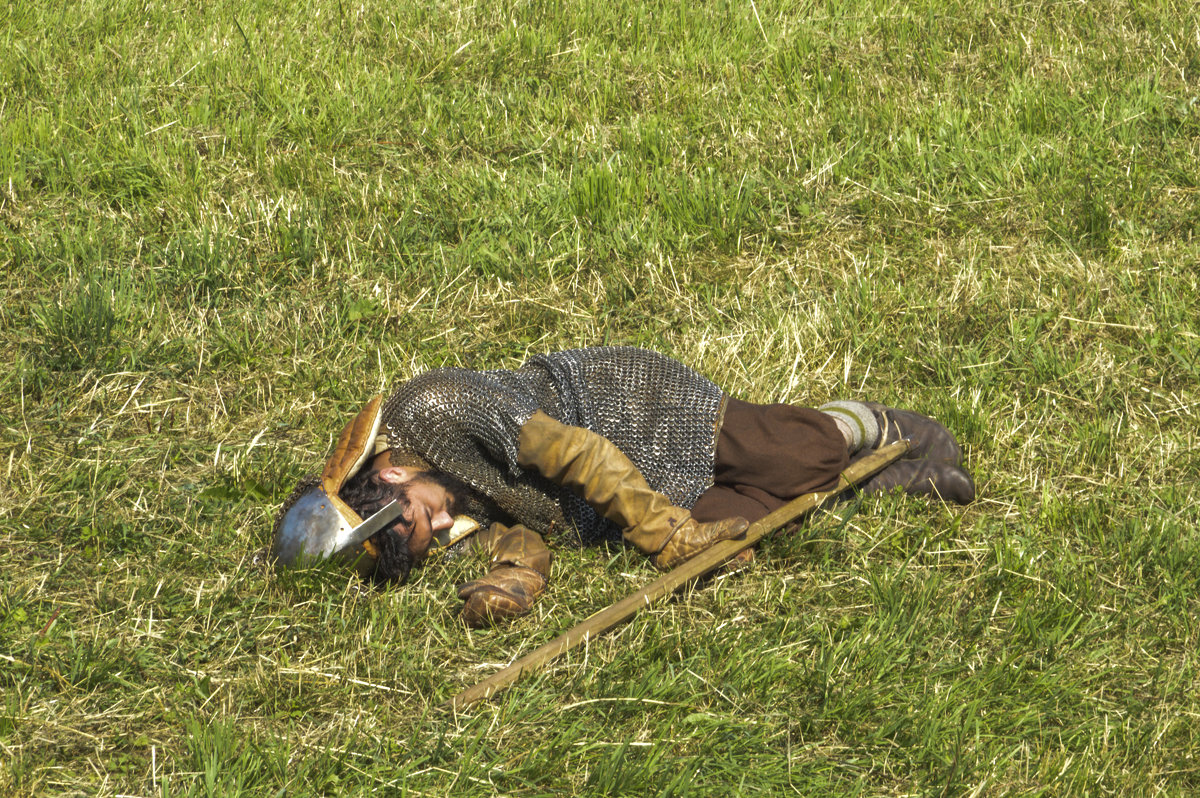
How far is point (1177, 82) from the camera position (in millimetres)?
6102

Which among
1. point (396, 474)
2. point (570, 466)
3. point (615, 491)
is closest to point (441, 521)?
point (396, 474)

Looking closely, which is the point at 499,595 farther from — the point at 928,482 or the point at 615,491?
the point at 928,482

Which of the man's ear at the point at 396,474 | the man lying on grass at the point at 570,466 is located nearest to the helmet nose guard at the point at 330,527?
the man lying on grass at the point at 570,466

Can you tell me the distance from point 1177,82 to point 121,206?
210 inches

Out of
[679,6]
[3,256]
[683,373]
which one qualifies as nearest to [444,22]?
[679,6]

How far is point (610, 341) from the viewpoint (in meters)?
5.02

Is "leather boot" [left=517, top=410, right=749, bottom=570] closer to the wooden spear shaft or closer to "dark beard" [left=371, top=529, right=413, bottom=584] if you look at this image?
the wooden spear shaft

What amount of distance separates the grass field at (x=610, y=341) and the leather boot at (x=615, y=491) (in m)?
0.15

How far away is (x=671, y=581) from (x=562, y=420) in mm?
747

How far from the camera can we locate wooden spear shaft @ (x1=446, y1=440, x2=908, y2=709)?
3.32 m

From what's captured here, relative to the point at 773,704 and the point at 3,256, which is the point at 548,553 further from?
the point at 3,256

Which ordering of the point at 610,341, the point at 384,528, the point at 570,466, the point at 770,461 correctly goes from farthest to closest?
the point at 610,341, the point at 770,461, the point at 570,466, the point at 384,528

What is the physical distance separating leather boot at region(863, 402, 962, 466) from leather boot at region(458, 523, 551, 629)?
1396mm

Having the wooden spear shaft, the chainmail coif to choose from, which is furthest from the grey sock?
the chainmail coif
